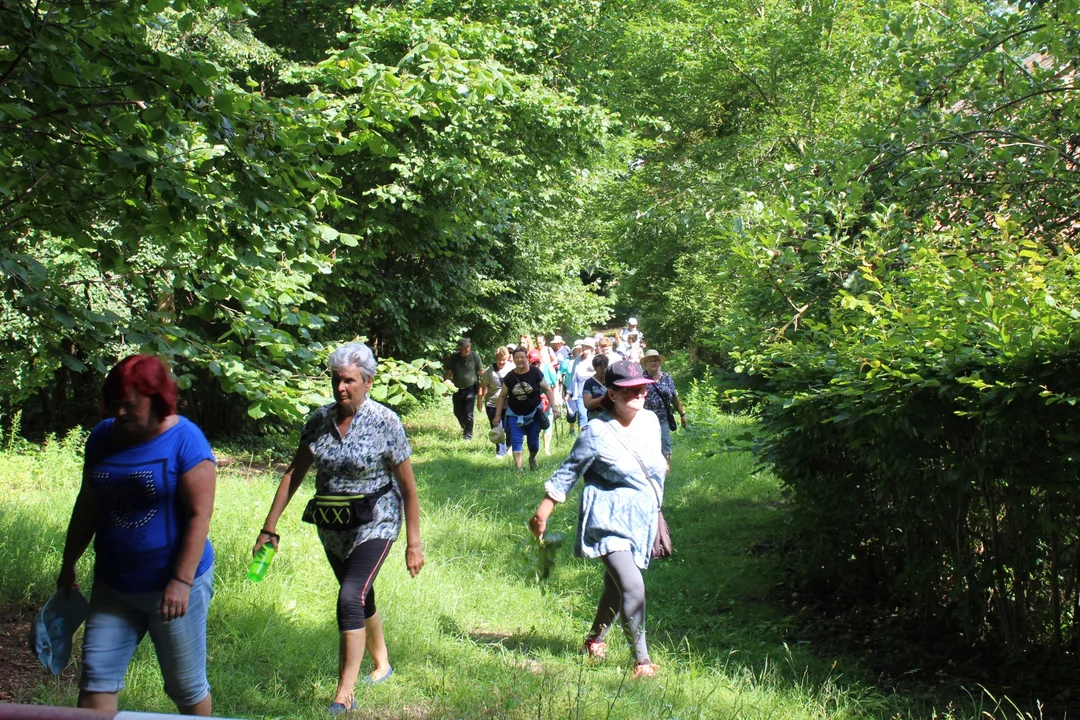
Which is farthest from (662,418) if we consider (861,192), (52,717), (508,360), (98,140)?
(52,717)

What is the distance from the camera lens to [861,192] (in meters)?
7.10

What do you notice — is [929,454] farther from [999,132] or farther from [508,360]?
[508,360]

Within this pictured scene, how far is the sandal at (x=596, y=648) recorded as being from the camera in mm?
5696

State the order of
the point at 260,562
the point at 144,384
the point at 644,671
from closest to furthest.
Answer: the point at 144,384 < the point at 260,562 < the point at 644,671

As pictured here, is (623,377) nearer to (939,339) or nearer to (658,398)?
(939,339)

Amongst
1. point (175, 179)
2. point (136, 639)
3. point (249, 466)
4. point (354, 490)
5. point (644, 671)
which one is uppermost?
point (175, 179)

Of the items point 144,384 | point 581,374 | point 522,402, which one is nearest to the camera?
point 144,384

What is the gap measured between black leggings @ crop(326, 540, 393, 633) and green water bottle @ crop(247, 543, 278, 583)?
0.33 metres

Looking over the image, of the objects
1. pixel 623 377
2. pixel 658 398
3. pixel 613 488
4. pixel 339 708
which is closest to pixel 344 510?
pixel 339 708

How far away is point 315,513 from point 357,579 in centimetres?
39

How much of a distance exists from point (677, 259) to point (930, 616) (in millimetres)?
29733

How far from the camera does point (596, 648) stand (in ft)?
18.8

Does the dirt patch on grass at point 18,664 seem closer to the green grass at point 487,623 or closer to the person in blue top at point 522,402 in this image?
the green grass at point 487,623

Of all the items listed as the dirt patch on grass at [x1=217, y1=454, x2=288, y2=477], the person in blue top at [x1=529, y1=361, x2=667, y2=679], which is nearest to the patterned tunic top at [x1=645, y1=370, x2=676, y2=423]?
the person in blue top at [x1=529, y1=361, x2=667, y2=679]
